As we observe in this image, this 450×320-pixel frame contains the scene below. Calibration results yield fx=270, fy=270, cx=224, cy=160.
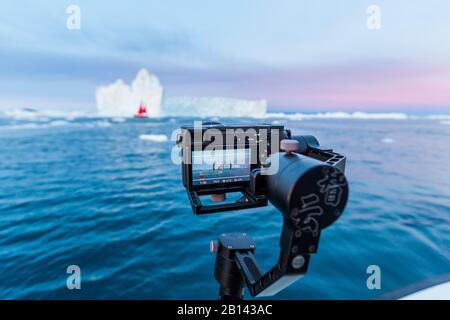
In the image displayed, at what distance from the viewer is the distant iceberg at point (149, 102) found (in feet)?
227

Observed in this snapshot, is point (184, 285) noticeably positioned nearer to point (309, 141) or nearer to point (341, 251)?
point (341, 251)

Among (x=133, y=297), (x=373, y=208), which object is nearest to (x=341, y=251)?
(x=373, y=208)

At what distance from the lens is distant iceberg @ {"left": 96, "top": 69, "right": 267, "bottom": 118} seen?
2724 inches

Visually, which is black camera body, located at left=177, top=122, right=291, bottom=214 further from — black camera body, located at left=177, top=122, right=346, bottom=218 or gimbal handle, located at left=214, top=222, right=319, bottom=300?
gimbal handle, located at left=214, top=222, right=319, bottom=300

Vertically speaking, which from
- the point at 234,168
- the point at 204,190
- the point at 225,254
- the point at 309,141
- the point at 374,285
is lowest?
the point at 374,285

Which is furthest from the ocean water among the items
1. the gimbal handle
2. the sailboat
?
the sailboat

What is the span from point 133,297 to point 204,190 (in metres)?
3.31

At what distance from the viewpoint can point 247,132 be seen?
1.92 m

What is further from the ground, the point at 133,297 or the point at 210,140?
the point at 210,140

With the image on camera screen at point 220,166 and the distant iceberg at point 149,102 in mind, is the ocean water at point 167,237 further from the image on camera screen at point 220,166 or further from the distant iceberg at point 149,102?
the distant iceberg at point 149,102

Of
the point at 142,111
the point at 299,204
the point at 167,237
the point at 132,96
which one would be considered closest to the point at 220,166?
the point at 299,204

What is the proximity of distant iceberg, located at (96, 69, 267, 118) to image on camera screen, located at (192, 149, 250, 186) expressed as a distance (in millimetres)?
67862

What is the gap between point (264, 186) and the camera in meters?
1.24

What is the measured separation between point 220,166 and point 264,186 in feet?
2.86
